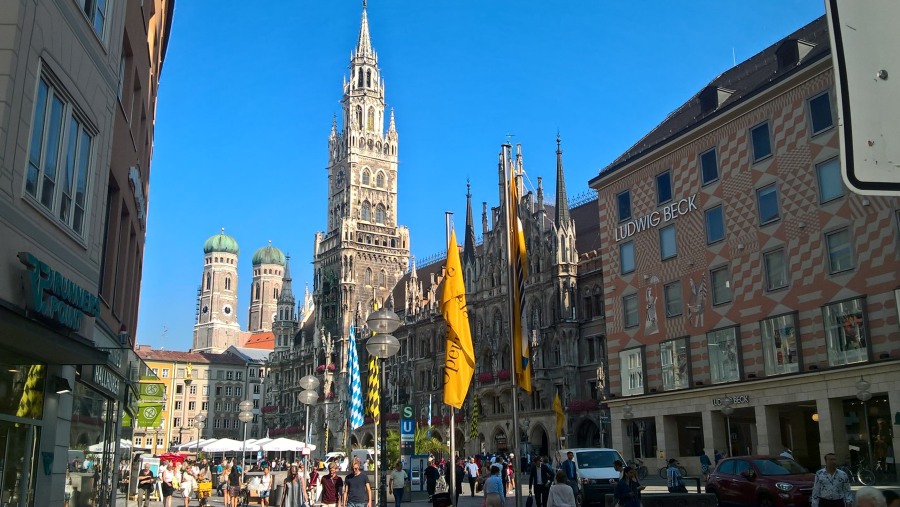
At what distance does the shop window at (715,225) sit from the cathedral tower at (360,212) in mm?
63516

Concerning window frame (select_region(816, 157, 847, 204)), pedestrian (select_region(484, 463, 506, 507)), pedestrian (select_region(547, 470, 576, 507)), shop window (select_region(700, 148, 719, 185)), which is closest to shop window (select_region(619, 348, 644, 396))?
shop window (select_region(700, 148, 719, 185))

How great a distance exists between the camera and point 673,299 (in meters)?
37.9

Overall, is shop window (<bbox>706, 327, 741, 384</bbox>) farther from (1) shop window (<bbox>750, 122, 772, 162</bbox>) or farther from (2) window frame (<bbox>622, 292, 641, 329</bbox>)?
(1) shop window (<bbox>750, 122, 772, 162</bbox>)

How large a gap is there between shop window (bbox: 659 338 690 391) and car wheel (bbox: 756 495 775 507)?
16.4 meters

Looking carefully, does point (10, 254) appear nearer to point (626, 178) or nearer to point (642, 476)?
point (642, 476)

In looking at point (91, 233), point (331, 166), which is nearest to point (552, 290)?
point (91, 233)

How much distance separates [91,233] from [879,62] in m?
14.2

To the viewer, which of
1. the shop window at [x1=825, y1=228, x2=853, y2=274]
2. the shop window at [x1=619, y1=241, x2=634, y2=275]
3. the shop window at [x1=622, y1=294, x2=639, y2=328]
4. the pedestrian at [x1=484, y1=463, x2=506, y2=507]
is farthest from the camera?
the shop window at [x1=619, y1=241, x2=634, y2=275]

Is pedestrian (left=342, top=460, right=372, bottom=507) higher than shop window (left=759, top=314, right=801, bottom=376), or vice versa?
shop window (left=759, top=314, right=801, bottom=376)

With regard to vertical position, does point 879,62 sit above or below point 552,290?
below

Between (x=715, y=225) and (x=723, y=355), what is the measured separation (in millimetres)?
5781

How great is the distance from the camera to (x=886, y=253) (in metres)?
28.5

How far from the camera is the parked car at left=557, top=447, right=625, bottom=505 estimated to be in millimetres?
24391

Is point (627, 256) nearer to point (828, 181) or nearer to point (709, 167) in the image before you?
point (709, 167)
